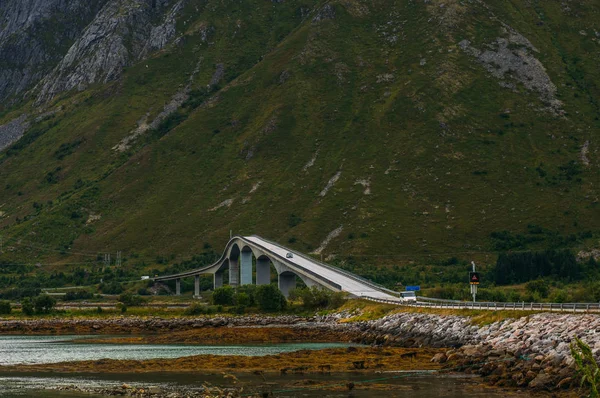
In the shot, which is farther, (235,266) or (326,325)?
(235,266)

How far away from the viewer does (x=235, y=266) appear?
184 m

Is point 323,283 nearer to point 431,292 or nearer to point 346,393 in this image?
point 431,292

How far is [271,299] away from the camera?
425 feet

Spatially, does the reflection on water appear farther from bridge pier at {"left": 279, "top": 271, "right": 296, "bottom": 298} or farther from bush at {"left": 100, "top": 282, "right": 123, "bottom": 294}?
bush at {"left": 100, "top": 282, "right": 123, "bottom": 294}

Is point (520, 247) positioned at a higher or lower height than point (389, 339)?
higher

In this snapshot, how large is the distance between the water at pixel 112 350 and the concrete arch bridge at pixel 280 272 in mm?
28083

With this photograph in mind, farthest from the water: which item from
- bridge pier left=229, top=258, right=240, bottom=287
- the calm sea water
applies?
bridge pier left=229, top=258, right=240, bottom=287

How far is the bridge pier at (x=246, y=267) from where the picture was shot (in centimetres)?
17388

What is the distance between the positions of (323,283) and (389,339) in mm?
47775

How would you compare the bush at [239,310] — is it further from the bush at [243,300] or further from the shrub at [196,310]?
the shrub at [196,310]

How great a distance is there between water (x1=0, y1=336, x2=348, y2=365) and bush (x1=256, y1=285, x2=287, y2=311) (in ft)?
110

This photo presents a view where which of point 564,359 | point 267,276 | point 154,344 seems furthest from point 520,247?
point 564,359

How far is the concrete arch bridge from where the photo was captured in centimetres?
12850

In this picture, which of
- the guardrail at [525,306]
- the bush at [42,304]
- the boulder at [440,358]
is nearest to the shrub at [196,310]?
the bush at [42,304]
